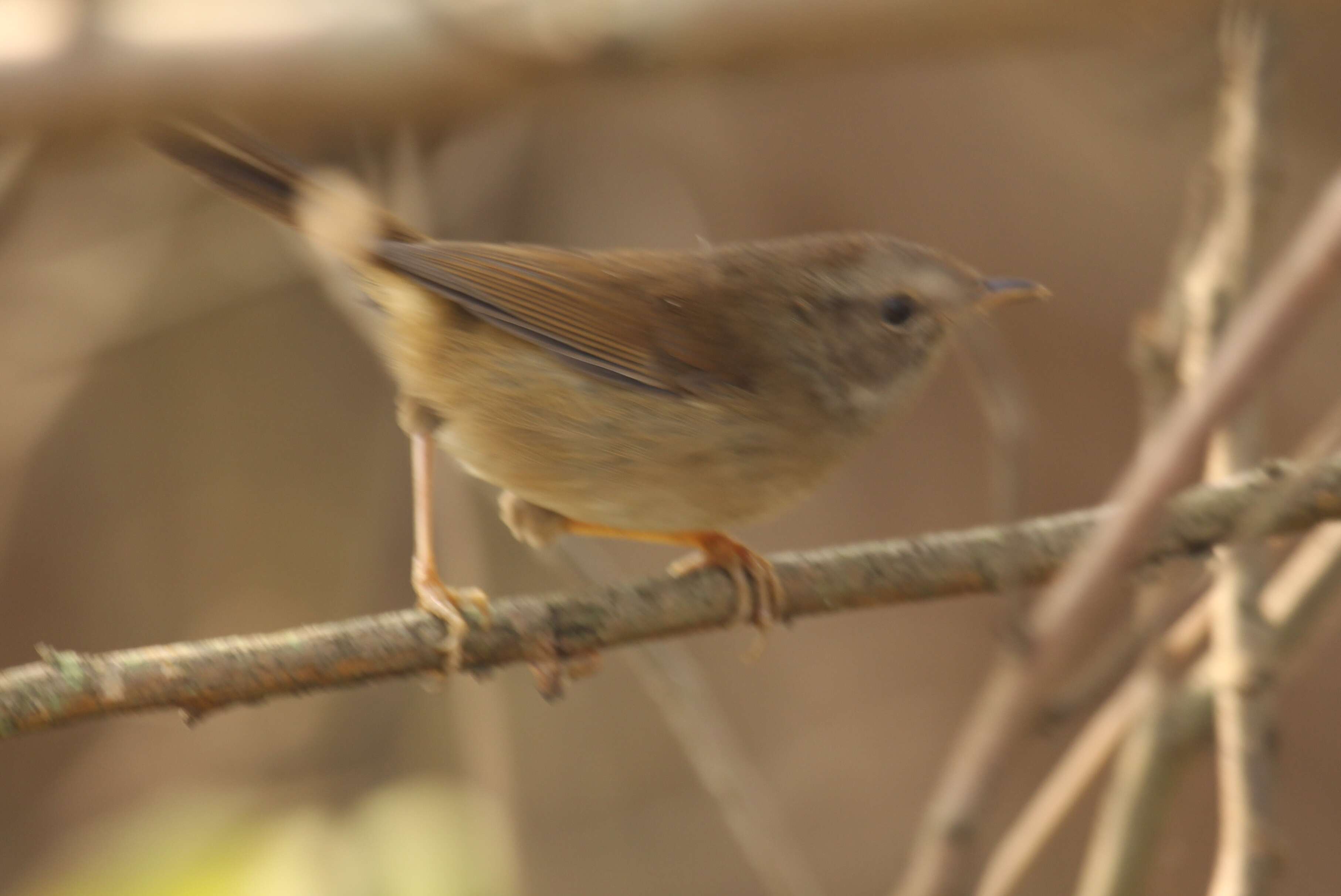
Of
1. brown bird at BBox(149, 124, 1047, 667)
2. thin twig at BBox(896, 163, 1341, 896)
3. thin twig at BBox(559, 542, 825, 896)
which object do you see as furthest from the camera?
brown bird at BBox(149, 124, 1047, 667)

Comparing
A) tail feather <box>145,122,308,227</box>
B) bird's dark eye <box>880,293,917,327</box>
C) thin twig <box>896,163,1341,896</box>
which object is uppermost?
bird's dark eye <box>880,293,917,327</box>

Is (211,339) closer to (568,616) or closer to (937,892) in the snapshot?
(568,616)

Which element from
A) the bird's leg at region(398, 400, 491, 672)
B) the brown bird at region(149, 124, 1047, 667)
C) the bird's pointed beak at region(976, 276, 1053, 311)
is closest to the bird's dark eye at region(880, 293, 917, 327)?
the brown bird at region(149, 124, 1047, 667)

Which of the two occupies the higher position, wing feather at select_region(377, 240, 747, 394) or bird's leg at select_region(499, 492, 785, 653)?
wing feather at select_region(377, 240, 747, 394)

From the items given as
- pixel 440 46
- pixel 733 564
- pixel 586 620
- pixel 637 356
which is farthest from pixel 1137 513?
pixel 637 356

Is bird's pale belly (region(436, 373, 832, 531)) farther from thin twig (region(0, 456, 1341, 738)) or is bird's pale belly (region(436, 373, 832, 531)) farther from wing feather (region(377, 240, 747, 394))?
thin twig (region(0, 456, 1341, 738))

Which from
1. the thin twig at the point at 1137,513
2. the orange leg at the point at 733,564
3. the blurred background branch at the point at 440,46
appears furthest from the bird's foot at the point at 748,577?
the thin twig at the point at 1137,513

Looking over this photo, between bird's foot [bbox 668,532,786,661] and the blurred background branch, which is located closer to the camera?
the blurred background branch
